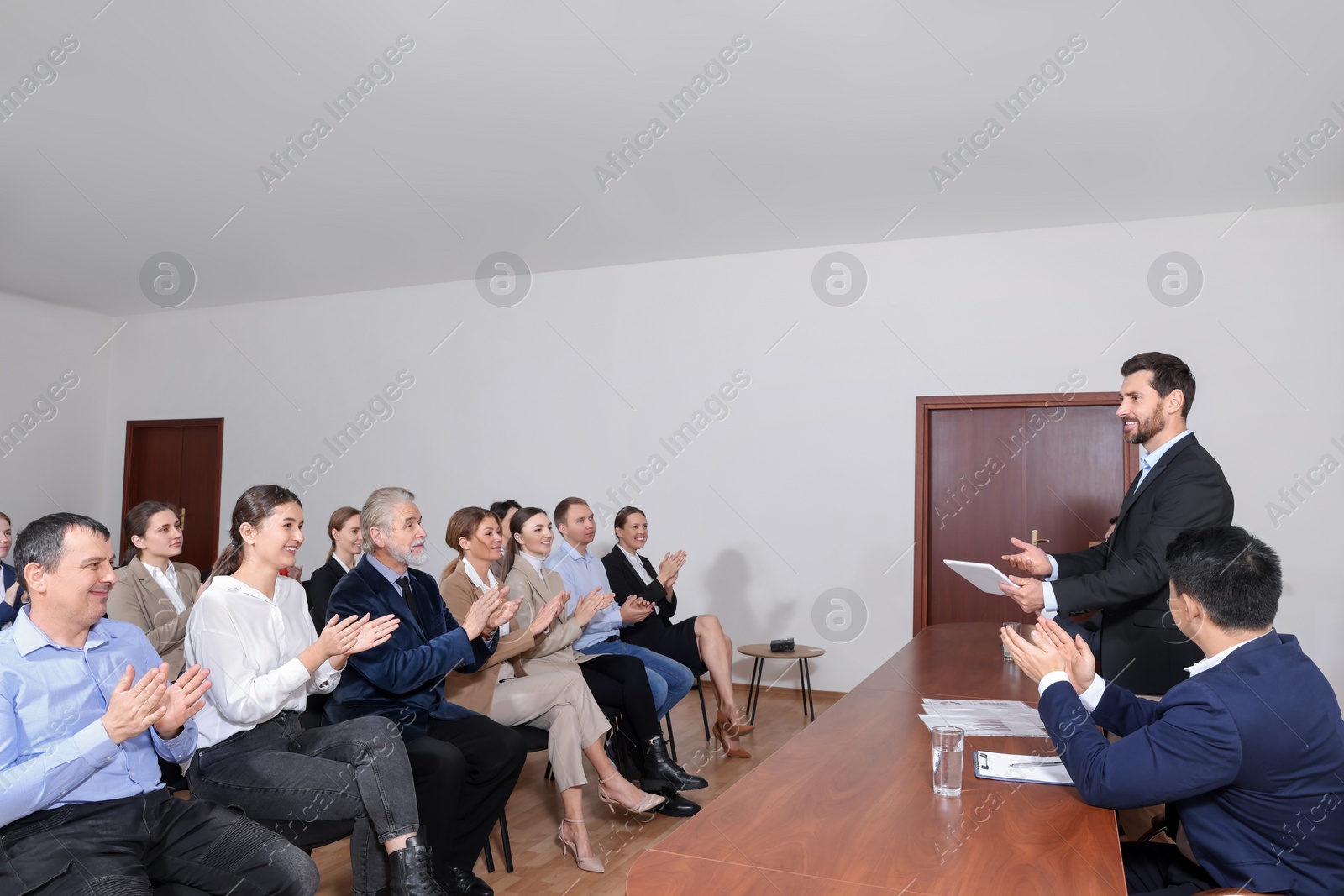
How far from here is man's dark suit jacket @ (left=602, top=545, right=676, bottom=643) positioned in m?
4.65

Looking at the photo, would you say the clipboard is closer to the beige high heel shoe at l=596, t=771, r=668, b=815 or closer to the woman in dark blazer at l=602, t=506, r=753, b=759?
the beige high heel shoe at l=596, t=771, r=668, b=815

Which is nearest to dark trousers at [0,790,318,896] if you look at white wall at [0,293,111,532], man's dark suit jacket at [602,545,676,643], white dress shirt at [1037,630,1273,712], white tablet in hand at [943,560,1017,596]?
white dress shirt at [1037,630,1273,712]

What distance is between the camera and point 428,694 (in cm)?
294

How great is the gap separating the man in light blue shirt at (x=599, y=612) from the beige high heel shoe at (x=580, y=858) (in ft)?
2.78

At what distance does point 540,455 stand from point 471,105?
3.24 metres

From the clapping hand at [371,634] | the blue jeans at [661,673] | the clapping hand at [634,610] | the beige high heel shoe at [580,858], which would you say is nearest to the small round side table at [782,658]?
the blue jeans at [661,673]

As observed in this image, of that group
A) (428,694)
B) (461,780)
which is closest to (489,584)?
(428,694)

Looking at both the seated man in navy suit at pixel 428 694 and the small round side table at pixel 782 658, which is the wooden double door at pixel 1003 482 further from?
the seated man in navy suit at pixel 428 694

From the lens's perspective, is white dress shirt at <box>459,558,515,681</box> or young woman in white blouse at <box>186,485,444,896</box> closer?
young woman in white blouse at <box>186,485,444,896</box>

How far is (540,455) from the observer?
22.7 ft

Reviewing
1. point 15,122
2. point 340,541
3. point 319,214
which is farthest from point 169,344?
point 340,541

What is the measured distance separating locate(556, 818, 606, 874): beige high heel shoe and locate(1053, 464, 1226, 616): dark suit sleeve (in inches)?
66.4

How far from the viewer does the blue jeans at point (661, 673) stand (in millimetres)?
4117

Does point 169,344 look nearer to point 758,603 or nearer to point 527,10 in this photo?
point 758,603
